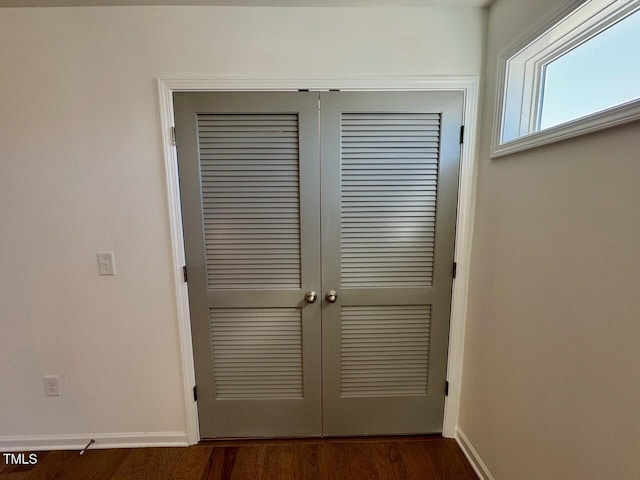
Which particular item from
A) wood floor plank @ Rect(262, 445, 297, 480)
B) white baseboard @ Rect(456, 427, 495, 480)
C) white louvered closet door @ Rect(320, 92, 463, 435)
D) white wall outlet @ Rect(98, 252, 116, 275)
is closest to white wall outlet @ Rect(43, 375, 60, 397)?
white wall outlet @ Rect(98, 252, 116, 275)

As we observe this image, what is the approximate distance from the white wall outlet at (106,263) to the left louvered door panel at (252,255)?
40 centimetres

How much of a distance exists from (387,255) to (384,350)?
0.56 metres

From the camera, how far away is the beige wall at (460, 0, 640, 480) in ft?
2.57

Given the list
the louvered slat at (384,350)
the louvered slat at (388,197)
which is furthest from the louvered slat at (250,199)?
the louvered slat at (384,350)

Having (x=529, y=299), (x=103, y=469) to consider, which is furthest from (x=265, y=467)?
(x=529, y=299)

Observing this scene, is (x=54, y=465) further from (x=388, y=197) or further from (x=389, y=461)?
(x=388, y=197)

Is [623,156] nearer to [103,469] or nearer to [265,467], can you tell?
[265,467]

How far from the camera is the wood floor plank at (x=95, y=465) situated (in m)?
1.46

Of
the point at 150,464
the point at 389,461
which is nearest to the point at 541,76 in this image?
the point at 389,461

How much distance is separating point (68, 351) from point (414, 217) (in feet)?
6.73

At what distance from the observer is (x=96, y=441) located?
1.63 metres

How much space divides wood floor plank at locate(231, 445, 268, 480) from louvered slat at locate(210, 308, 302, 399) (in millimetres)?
284

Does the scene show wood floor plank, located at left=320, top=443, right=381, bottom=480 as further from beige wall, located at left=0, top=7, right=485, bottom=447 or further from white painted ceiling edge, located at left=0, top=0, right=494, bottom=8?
white painted ceiling edge, located at left=0, top=0, right=494, bottom=8

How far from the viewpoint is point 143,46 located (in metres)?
1.35
